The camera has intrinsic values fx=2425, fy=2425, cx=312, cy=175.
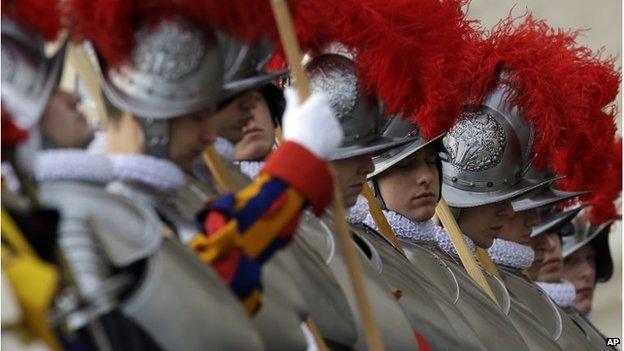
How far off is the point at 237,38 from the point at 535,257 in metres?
4.15

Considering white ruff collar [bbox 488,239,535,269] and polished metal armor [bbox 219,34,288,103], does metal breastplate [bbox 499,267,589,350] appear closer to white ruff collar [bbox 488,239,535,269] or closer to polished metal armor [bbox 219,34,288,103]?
white ruff collar [bbox 488,239,535,269]

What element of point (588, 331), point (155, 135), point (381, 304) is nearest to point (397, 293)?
point (381, 304)

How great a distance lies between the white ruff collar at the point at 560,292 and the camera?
29.9 ft

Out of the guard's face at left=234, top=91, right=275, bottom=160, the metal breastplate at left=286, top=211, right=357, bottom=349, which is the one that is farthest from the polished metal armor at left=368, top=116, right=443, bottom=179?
the metal breastplate at left=286, top=211, right=357, bottom=349

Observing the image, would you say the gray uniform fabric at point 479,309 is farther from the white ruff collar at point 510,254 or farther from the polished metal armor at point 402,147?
the white ruff collar at point 510,254

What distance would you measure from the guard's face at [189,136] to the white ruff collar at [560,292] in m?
3.93

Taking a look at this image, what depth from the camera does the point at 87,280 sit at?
15.5ft

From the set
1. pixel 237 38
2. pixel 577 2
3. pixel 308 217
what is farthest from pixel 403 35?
pixel 577 2

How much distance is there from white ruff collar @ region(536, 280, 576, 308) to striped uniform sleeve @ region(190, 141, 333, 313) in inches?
158

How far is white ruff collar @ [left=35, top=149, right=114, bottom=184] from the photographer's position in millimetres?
4895

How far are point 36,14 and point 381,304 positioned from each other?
6.01ft

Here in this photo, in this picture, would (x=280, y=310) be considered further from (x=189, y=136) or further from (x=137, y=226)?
(x=137, y=226)

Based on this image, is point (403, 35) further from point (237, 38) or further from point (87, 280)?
point (87, 280)

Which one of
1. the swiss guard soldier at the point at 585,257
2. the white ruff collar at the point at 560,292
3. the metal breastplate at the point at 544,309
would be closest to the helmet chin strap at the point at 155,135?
the metal breastplate at the point at 544,309
